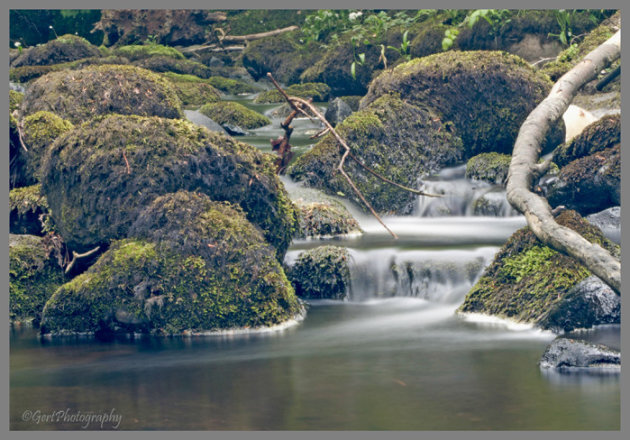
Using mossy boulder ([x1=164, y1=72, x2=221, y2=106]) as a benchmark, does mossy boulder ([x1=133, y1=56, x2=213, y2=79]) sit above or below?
above

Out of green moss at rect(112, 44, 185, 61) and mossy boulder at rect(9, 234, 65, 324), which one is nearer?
mossy boulder at rect(9, 234, 65, 324)

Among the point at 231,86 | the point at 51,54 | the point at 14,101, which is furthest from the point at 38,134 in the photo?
the point at 51,54

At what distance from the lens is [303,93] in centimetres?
2239

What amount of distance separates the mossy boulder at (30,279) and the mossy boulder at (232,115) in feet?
31.2

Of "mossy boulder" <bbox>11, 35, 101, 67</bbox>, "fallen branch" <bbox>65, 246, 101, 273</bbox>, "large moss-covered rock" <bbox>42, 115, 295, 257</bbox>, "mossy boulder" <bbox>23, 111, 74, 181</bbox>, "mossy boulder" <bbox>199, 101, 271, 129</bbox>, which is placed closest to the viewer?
"large moss-covered rock" <bbox>42, 115, 295, 257</bbox>

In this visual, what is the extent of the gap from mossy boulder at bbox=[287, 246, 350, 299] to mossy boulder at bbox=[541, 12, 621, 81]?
328 inches

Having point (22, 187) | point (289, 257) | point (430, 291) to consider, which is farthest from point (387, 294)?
point (22, 187)

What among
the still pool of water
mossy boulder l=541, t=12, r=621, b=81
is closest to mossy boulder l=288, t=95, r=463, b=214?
mossy boulder l=541, t=12, r=621, b=81

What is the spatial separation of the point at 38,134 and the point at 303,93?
11424 millimetres

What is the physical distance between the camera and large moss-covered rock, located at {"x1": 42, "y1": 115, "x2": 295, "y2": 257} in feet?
30.8

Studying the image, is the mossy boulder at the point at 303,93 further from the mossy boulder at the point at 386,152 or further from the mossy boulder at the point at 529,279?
the mossy boulder at the point at 529,279

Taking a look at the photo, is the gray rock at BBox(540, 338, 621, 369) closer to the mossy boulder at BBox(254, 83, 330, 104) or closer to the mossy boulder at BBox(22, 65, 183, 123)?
the mossy boulder at BBox(22, 65, 183, 123)

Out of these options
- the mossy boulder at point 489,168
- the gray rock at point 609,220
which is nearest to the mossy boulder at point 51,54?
the mossy boulder at point 489,168

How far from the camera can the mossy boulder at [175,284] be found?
343 inches
